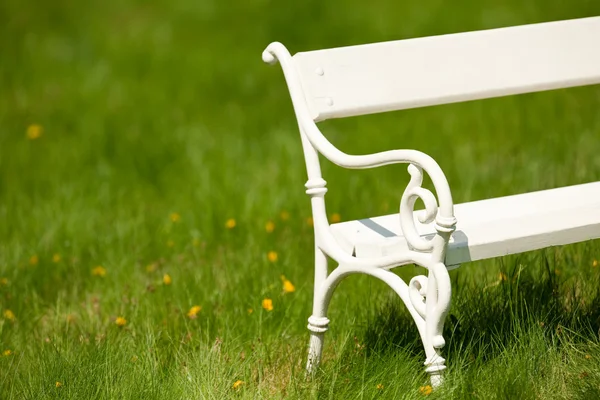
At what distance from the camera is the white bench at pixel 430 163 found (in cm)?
232

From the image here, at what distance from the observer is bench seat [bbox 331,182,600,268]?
2.40m

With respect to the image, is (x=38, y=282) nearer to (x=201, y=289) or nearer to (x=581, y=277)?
(x=201, y=289)

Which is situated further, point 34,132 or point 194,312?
point 34,132

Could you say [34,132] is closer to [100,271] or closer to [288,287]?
[100,271]

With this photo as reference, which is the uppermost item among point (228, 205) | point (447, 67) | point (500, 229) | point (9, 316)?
point (447, 67)

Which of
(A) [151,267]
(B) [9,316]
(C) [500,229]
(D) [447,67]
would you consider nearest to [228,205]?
(A) [151,267]

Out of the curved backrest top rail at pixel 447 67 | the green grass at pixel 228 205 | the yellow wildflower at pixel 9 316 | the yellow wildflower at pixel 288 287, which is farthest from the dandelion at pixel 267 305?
the yellow wildflower at pixel 9 316

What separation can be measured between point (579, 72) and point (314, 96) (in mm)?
913

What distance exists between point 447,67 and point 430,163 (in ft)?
2.47

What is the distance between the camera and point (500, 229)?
246cm

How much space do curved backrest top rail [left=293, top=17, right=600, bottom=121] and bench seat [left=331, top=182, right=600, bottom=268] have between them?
390mm

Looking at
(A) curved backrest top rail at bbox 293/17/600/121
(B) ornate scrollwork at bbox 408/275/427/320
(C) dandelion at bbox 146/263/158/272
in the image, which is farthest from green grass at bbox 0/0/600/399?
(A) curved backrest top rail at bbox 293/17/600/121

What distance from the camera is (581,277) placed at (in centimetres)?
309

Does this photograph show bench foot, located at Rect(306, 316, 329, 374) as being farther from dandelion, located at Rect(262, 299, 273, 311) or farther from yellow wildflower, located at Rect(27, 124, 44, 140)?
yellow wildflower, located at Rect(27, 124, 44, 140)
